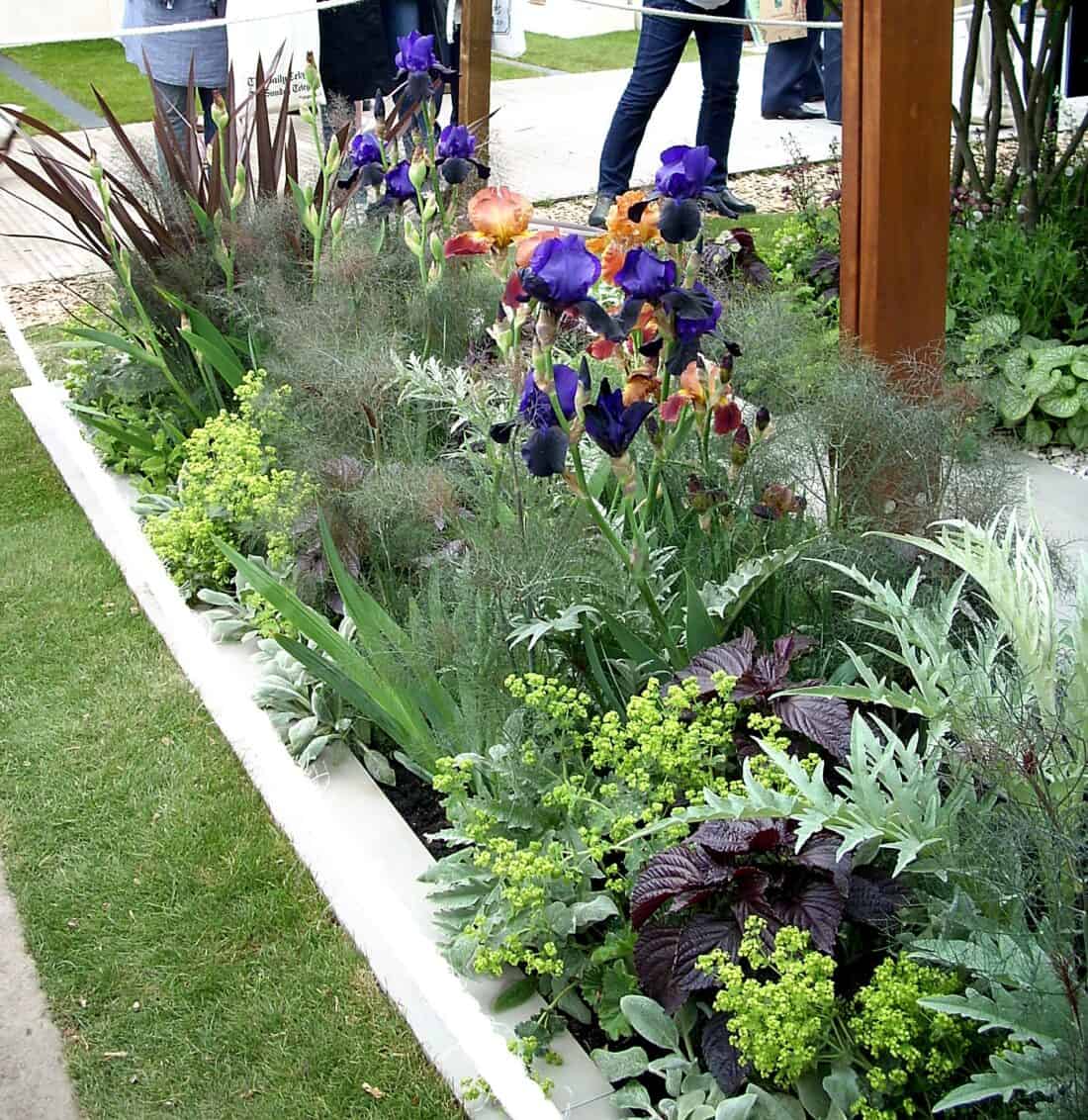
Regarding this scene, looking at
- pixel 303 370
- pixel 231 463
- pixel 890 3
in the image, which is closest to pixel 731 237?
pixel 890 3

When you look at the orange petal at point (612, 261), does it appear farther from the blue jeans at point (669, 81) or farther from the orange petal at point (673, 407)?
the blue jeans at point (669, 81)

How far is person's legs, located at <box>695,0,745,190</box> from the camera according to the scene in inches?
222

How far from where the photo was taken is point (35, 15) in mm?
13992

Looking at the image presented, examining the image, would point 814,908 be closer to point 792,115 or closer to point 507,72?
point 792,115

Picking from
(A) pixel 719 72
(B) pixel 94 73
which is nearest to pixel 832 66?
(A) pixel 719 72

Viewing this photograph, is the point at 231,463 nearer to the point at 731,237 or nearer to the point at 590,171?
the point at 731,237

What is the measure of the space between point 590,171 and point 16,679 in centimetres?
514

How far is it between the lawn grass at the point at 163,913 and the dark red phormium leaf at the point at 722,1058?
0.44 m

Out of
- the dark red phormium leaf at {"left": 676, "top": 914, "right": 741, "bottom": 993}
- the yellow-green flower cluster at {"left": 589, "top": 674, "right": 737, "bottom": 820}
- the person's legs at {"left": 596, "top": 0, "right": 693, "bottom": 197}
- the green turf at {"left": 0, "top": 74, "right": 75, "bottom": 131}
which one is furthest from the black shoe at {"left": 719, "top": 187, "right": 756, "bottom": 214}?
the green turf at {"left": 0, "top": 74, "right": 75, "bottom": 131}

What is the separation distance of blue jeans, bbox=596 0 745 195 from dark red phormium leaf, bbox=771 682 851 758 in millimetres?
4090

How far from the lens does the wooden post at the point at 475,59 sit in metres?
4.53

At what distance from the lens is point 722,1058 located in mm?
1734

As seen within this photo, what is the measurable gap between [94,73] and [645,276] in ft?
38.3

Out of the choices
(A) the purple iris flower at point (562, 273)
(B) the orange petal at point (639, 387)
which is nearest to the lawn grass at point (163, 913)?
(B) the orange petal at point (639, 387)
